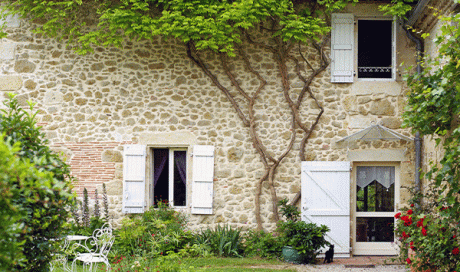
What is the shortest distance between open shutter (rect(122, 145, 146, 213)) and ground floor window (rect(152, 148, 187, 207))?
34 centimetres

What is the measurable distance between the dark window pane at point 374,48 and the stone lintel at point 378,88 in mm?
302

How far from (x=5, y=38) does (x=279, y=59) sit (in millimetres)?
5007

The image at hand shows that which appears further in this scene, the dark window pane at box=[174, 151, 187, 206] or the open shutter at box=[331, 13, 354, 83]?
the dark window pane at box=[174, 151, 187, 206]

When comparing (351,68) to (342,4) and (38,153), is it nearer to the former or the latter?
(342,4)

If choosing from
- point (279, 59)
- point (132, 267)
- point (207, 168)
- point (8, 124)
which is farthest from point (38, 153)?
point (279, 59)

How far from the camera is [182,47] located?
8.70 meters

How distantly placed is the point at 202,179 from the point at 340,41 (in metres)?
3.44

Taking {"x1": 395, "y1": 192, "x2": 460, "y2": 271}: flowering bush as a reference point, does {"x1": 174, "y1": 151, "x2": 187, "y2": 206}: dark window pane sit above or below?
above

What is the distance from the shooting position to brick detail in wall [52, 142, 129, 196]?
8586 millimetres

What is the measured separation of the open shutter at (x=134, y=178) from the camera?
27.8 ft

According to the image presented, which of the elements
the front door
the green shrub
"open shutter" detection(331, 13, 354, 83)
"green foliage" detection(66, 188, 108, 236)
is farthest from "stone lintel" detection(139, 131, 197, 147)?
the front door

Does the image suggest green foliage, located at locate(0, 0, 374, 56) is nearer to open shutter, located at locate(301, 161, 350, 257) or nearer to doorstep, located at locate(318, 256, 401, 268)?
open shutter, located at locate(301, 161, 350, 257)

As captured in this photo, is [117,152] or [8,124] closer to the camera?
[8,124]

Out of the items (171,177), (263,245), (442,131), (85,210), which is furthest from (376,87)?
(85,210)
